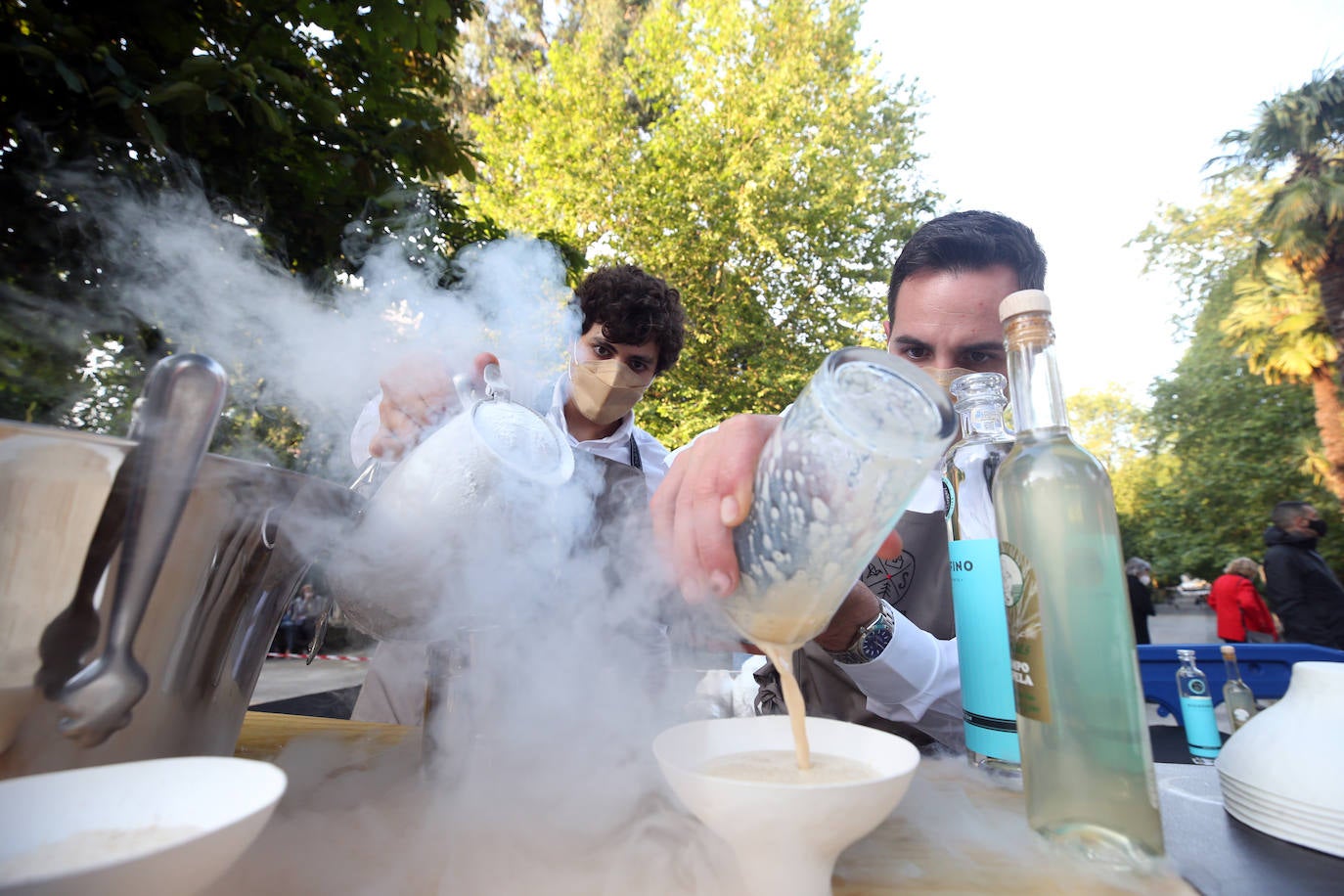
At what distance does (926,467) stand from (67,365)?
2.67 meters

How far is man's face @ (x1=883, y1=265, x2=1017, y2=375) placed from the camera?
1.79 metres

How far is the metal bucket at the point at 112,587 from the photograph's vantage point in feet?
1.83

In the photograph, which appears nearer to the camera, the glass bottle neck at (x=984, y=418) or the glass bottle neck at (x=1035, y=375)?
the glass bottle neck at (x=1035, y=375)

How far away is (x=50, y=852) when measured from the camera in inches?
19.3

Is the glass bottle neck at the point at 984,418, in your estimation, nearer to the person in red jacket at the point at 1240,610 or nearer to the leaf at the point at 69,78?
the leaf at the point at 69,78

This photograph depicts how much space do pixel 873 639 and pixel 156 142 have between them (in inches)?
95.0

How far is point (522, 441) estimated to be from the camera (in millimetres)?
867

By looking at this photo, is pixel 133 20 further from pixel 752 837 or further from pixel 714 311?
pixel 714 311

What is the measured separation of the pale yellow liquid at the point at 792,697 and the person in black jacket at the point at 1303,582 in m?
6.50

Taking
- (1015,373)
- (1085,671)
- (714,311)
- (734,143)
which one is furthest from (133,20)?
A: (734,143)

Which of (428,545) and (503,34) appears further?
(503,34)

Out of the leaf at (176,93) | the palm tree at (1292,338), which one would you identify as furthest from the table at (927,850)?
the palm tree at (1292,338)

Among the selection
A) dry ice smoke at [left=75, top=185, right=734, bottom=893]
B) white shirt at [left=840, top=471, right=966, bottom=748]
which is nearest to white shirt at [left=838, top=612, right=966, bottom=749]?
white shirt at [left=840, top=471, right=966, bottom=748]

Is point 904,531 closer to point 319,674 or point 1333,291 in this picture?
point 319,674
